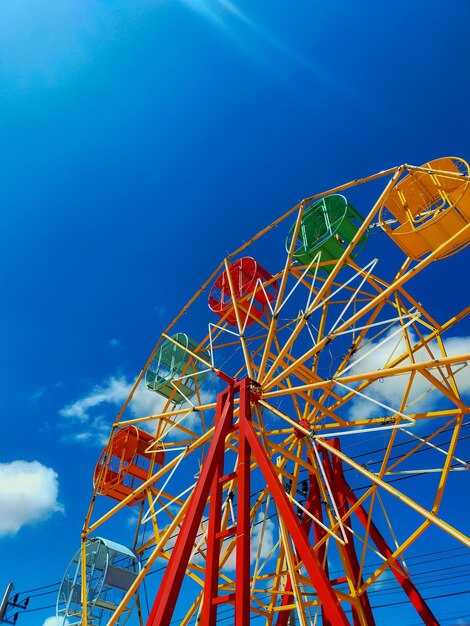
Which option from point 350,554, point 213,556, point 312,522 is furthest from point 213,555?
point 312,522

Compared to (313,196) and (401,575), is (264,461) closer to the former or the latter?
(401,575)

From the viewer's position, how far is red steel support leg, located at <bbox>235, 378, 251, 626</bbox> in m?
9.95

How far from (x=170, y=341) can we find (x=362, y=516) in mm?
9508

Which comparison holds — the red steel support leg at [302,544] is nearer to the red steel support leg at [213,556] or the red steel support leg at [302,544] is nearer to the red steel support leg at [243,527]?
the red steel support leg at [243,527]

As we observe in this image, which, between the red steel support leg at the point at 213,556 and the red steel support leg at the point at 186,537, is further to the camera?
the red steel support leg at the point at 186,537

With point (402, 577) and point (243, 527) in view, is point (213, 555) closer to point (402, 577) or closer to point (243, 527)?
point (243, 527)

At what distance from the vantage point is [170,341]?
67.0 ft

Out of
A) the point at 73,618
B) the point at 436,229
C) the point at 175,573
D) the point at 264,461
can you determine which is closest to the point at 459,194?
the point at 436,229

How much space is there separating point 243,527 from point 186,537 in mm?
1517

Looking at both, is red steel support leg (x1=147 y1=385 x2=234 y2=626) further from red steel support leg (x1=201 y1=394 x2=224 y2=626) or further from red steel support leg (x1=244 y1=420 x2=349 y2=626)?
red steel support leg (x1=244 y1=420 x2=349 y2=626)

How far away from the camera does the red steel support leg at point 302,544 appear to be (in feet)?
30.3

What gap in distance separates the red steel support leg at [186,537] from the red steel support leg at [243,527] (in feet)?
2.21

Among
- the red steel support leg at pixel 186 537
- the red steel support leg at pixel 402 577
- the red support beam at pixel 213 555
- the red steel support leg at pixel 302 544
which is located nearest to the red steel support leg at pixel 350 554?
the red steel support leg at pixel 402 577

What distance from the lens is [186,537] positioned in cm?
1160
